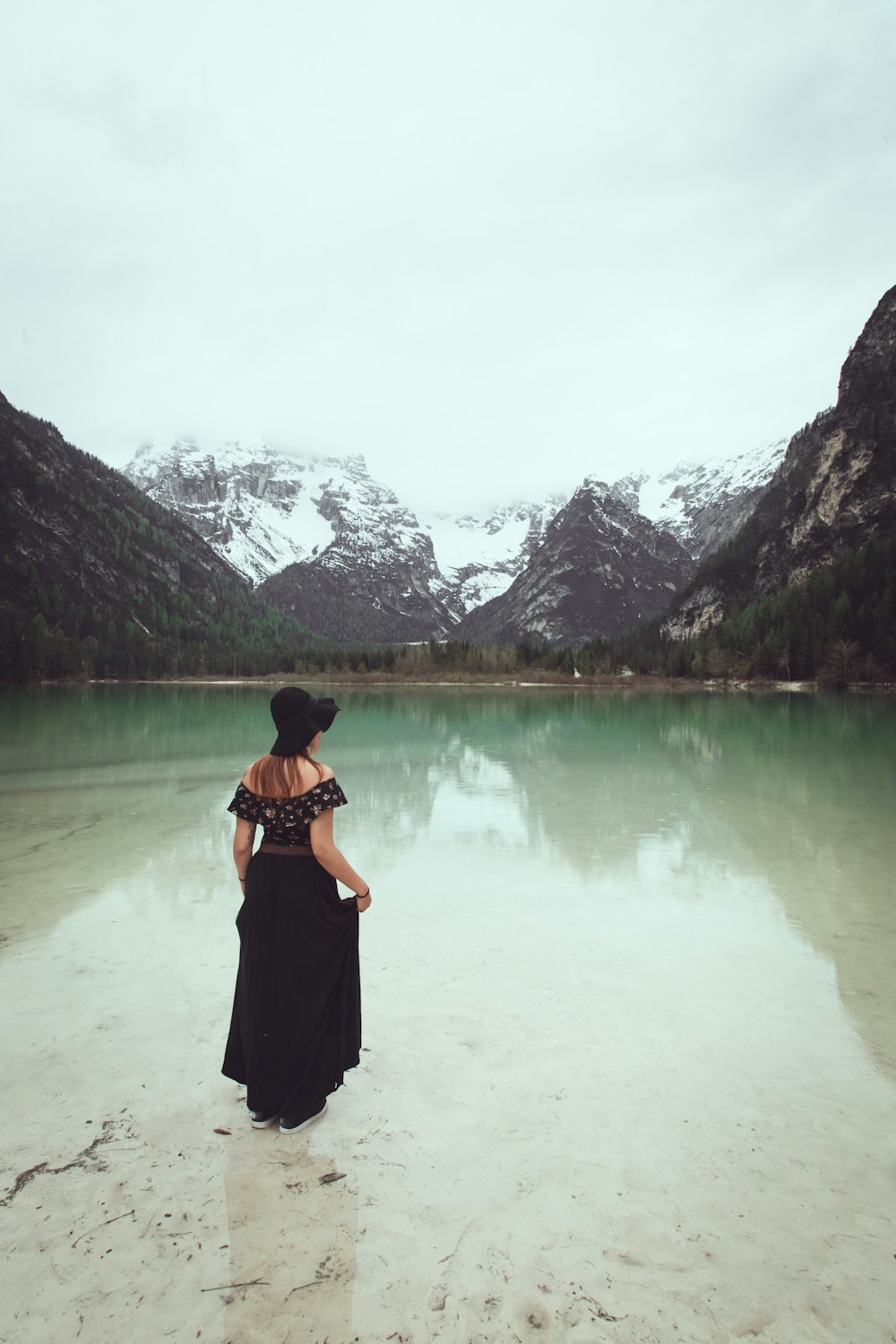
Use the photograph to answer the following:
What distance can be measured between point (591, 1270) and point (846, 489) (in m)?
156

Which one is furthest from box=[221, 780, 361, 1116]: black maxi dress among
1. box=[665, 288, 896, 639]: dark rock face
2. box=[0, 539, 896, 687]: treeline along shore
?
box=[665, 288, 896, 639]: dark rock face

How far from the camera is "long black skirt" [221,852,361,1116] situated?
4496 millimetres

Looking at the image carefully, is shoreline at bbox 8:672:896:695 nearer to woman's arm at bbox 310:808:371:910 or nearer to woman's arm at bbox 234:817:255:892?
woman's arm at bbox 310:808:371:910

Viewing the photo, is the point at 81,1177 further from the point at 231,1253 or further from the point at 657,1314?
the point at 657,1314

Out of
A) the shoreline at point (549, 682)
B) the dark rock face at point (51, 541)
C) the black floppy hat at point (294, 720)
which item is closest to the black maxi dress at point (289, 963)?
the black floppy hat at point (294, 720)

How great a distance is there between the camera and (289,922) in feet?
14.8

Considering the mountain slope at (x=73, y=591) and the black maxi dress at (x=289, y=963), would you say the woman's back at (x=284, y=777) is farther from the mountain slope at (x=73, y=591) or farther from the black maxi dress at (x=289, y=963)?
the mountain slope at (x=73, y=591)

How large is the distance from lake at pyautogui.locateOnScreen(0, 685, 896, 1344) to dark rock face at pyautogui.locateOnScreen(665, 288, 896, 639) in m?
138

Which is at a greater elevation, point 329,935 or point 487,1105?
point 329,935

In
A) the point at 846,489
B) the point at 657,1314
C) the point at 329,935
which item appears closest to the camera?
the point at 657,1314

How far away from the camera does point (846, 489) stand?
444 feet

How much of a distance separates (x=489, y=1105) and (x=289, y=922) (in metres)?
1.89

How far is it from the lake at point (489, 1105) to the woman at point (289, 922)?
354mm

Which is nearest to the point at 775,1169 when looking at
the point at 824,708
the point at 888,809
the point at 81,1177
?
the point at 81,1177
